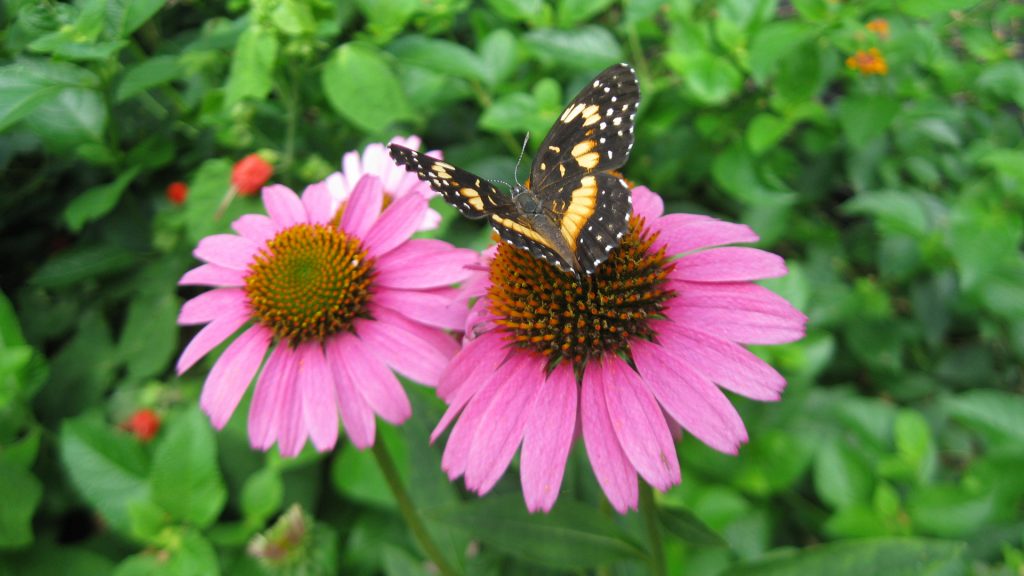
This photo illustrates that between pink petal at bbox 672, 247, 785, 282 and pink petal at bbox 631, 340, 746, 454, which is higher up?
pink petal at bbox 672, 247, 785, 282

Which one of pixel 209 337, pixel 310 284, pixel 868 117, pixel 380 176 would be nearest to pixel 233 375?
pixel 209 337

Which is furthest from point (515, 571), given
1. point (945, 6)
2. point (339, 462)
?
point (945, 6)

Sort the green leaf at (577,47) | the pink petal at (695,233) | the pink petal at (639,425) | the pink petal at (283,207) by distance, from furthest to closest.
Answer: the green leaf at (577,47), the pink petal at (283,207), the pink petal at (695,233), the pink petal at (639,425)

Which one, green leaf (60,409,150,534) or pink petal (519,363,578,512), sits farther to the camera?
green leaf (60,409,150,534)

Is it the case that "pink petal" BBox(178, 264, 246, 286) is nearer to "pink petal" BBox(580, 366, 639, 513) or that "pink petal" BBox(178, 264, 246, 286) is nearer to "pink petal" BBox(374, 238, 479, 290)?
"pink petal" BBox(374, 238, 479, 290)

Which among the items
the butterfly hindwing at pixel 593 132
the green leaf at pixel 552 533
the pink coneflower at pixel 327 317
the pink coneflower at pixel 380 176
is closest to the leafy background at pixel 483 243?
the green leaf at pixel 552 533

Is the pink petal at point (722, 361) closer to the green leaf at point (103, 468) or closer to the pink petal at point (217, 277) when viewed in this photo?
the pink petal at point (217, 277)

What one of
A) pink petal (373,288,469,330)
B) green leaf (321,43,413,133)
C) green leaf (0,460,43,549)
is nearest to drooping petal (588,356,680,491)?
pink petal (373,288,469,330)
